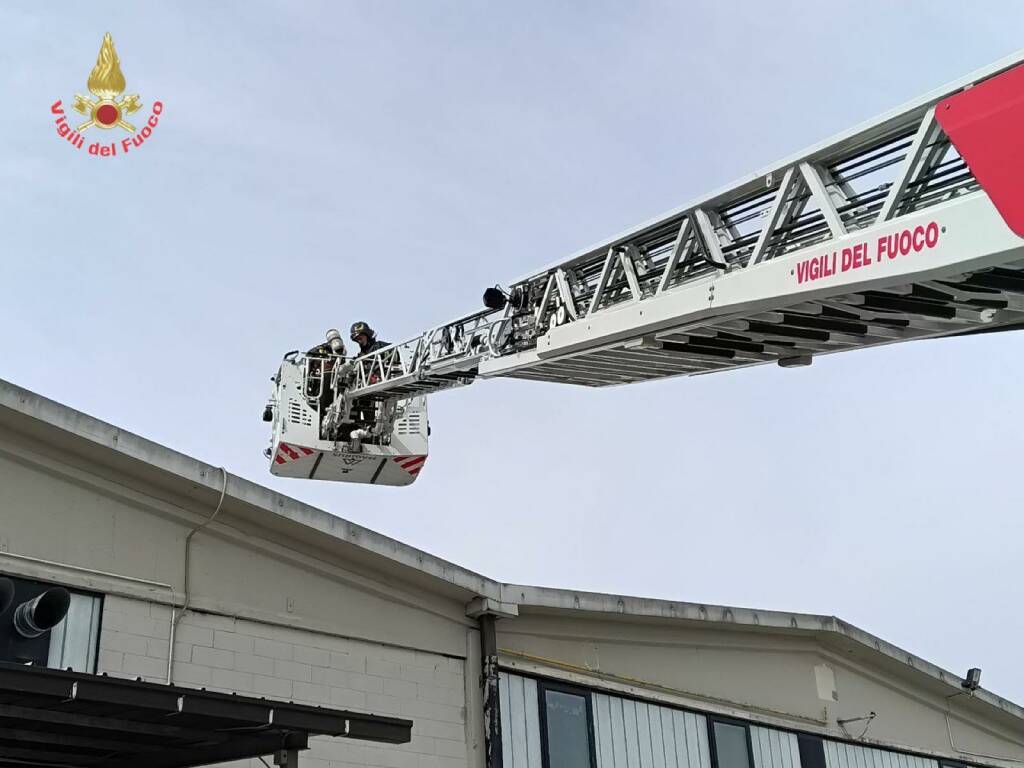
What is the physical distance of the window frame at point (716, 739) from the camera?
60.2 ft

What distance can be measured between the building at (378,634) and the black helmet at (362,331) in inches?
217

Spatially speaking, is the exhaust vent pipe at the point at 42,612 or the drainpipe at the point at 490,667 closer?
the exhaust vent pipe at the point at 42,612

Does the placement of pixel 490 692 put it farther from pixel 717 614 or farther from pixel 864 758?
pixel 864 758

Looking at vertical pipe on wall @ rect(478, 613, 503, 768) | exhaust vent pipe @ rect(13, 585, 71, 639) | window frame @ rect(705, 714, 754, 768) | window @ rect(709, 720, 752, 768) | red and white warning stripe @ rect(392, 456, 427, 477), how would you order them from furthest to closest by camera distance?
red and white warning stripe @ rect(392, 456, 427, 477), window @ rect(709, 720, 752, 768), window frame @ rect(705, 714, 754, 768), vertical pipe on wall @ rect(478, 613, 503, 768), exhaust vent pipe @ rect(13, 585, 71, 639)

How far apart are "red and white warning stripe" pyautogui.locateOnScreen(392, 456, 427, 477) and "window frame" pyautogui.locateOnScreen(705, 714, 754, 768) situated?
5815 mm

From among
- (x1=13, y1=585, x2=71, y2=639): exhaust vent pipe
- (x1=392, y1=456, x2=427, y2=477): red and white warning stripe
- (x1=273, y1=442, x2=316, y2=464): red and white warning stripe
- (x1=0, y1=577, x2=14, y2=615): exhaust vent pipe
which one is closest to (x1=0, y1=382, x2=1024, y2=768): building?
(x1=13, y1=585, x2=71, y2=639): exhaust vent pipe

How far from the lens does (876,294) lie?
10.3 m

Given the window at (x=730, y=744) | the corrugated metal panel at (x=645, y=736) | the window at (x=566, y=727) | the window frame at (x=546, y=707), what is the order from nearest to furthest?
the window frame at (x=546, y=707) < the window at (x=566, y=727) < the corrugated metal panel at (x=645, y=736) < the window at (x=730, y=744)

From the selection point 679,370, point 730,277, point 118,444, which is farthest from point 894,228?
point 118,444

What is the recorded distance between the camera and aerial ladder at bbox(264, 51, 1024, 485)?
28.2ft

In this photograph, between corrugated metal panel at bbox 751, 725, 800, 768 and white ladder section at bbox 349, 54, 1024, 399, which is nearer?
white ladder section at bbox 349, 54, 1024, 399

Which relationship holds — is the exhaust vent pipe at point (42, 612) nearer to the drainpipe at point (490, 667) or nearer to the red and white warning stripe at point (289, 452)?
the drainpipe at point (490, 667)

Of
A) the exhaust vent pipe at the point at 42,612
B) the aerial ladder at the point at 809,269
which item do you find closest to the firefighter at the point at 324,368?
the aerial ladder at the point at 809,269

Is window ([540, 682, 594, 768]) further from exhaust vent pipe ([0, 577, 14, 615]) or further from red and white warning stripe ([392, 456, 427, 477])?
exhaust vent pipe ([0, 577, 14, 615])
